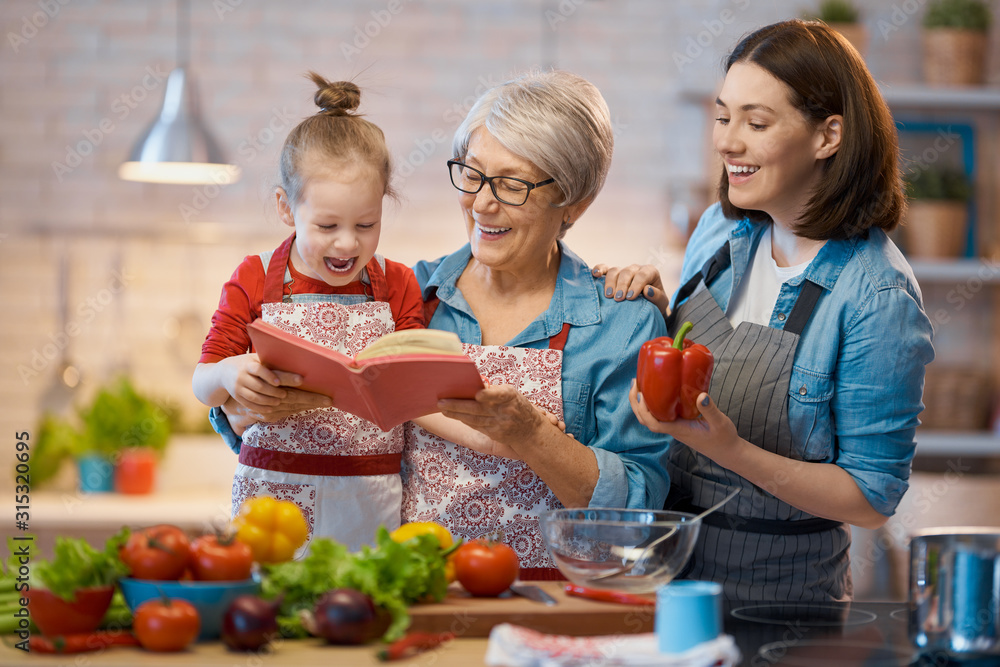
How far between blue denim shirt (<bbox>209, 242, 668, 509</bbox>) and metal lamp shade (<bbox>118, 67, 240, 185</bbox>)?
5.89 ft

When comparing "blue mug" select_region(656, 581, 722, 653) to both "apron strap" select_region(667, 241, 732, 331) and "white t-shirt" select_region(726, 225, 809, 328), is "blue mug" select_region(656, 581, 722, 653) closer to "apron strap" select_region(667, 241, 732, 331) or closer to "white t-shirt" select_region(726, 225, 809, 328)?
"white t-shirt" select_region(726, 225, 809, 328)

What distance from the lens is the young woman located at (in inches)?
72.7

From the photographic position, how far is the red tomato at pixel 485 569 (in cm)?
148

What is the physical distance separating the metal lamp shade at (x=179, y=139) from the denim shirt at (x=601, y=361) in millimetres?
1815

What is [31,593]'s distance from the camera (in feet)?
4.24

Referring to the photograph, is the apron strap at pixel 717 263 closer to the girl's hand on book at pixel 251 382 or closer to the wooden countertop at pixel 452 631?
the wooden countertop at pixel 452 631

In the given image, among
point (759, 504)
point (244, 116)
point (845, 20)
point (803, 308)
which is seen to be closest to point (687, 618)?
point (759, 504)

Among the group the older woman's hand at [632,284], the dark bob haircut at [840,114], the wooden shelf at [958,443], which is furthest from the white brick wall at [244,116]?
the dark bob haircut at [840,114]

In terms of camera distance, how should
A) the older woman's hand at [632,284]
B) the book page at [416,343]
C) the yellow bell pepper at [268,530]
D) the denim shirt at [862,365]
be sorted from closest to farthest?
1. the yellow bell pepper at [268,530]
2. the book page at [416,343]
3. the denim shirt at [862,365]
4. the older woman's hand at [632,284]

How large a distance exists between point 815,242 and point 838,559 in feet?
2.26

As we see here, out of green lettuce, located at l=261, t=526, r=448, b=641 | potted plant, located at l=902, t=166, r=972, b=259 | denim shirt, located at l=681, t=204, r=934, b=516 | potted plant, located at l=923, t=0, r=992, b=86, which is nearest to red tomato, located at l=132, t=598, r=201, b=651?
green lettuce, located at l=261, t=526, r=448, b=641

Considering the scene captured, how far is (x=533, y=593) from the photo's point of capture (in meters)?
1.53

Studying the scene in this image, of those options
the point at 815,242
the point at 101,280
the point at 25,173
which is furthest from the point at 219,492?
the point at 815,242

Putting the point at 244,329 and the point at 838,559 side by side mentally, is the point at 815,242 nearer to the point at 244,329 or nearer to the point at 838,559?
the point at 838,559
